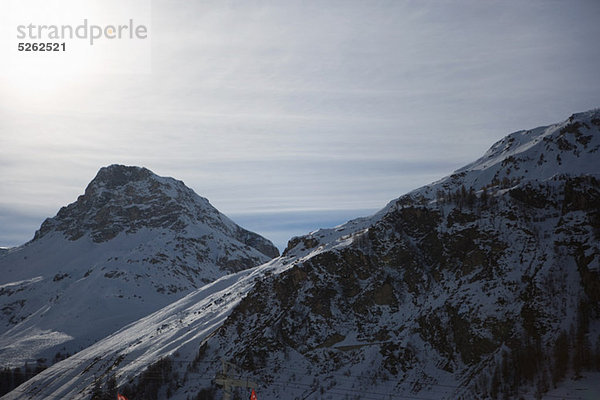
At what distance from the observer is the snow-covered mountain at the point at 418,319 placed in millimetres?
61531

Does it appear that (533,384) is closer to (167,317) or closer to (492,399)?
Answer: (492,399)

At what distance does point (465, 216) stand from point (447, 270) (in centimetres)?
1082

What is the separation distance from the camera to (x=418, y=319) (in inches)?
2889

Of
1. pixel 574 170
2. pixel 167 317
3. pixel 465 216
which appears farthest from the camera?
pixel 167 317

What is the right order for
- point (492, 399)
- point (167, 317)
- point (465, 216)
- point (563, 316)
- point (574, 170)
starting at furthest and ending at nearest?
point (167, 317) → point (574, 170) → point (465, 216) → point (563, 316) → point (492, 399)

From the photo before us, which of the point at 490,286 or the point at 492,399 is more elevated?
the point at 490,286

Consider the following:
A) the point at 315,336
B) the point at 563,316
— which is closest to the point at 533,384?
the point at 563,316

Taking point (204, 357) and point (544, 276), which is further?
point (204, 357)

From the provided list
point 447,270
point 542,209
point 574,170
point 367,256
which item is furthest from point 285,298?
point 574,170

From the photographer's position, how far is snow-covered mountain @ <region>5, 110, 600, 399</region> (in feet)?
202

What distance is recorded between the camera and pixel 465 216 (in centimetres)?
8356

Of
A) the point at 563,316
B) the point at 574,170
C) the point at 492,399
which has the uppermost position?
the point at 574,170

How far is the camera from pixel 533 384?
55.1 m

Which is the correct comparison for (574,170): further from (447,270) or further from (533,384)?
(533,384)
